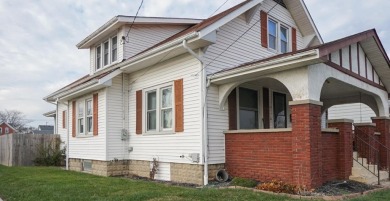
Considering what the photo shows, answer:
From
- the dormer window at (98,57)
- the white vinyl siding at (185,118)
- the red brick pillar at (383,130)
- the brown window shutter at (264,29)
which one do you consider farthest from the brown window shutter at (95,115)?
the red brick pillar at (383,130)

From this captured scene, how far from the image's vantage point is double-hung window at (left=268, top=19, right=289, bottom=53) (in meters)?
13.9

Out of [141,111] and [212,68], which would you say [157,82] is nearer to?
[141,111]

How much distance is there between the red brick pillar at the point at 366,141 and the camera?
11555 mm

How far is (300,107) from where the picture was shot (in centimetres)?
867

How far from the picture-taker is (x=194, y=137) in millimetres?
10516

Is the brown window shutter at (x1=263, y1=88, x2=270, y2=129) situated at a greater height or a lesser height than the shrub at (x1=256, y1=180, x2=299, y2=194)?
greater

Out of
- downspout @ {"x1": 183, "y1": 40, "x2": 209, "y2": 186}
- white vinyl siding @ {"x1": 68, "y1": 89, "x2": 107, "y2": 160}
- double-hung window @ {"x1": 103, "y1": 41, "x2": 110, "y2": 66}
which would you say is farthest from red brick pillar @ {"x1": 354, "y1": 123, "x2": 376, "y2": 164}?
double-hung window @ {"x1": 103, "y1": 41, "x2": 110, "y2": 66}

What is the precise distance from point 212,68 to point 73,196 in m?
5.08

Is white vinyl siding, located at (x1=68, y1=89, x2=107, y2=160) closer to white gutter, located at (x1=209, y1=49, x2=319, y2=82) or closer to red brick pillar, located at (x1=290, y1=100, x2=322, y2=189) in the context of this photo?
white gutter, located at (x1=209, y1=49, x2=319, y2=82)

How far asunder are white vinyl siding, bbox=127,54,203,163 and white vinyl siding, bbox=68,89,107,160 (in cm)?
98

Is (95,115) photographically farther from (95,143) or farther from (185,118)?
(185,118)

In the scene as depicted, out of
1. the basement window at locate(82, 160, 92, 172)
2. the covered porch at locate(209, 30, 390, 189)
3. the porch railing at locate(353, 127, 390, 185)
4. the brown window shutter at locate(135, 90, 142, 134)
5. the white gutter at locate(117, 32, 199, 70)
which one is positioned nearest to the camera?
the covered porch at locate(209, 30, 390, 189)

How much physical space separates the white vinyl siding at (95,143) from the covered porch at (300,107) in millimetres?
4747

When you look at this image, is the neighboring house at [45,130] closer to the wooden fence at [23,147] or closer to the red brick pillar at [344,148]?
the wooden fence at [23,147]
